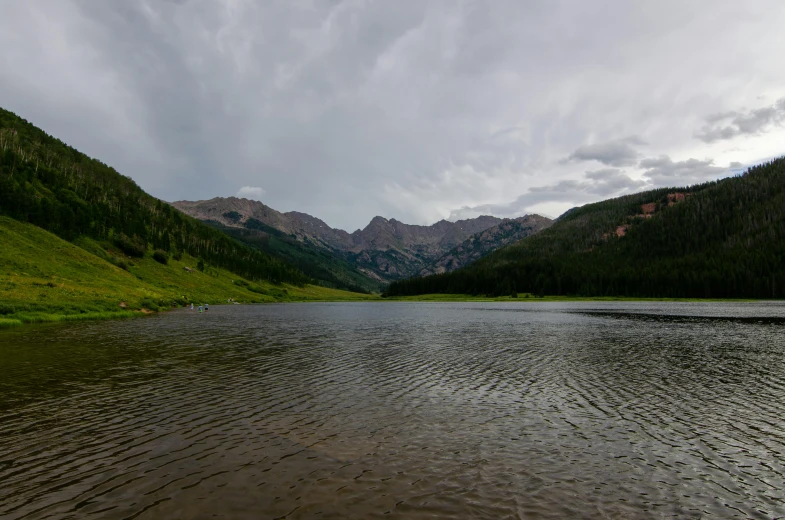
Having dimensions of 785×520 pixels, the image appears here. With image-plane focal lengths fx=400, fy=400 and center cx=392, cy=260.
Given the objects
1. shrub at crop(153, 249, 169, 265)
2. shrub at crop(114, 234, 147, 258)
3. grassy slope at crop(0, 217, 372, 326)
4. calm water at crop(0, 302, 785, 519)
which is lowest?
calm water at crop(0, 302, 785, 519)

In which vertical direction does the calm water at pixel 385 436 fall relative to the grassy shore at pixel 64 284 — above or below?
below

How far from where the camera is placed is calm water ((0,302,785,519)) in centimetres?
1255

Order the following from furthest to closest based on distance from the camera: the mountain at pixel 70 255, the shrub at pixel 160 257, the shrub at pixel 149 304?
the shrub at pixel 160 257 → the shrub at pixel 149 304 → the mountain at pixel 70 255

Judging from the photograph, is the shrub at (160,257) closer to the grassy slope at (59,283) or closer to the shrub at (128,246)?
the shrub at (128,246)

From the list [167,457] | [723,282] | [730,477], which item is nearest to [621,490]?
[730,477]

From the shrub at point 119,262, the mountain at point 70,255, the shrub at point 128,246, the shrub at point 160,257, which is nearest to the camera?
the mountain at point 70,255

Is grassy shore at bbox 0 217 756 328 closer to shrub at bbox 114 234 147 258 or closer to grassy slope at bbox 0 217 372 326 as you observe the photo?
grassy slope at bbox 0 217 372 326

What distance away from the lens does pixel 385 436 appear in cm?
1845

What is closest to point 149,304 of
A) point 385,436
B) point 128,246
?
point 128,246

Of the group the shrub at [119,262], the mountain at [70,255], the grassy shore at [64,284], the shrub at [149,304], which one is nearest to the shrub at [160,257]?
the mountain at [70,255]

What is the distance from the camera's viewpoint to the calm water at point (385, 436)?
12.6 m

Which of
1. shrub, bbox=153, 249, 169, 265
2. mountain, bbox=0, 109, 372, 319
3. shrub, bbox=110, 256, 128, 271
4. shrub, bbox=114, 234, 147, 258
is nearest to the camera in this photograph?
mountain, bbox=0, 109, 372, 319

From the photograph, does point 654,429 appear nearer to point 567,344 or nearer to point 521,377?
point 521,377

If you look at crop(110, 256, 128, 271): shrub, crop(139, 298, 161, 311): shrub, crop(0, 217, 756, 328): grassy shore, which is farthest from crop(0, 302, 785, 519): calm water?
crop(110, 256, 128, 271): shrub
